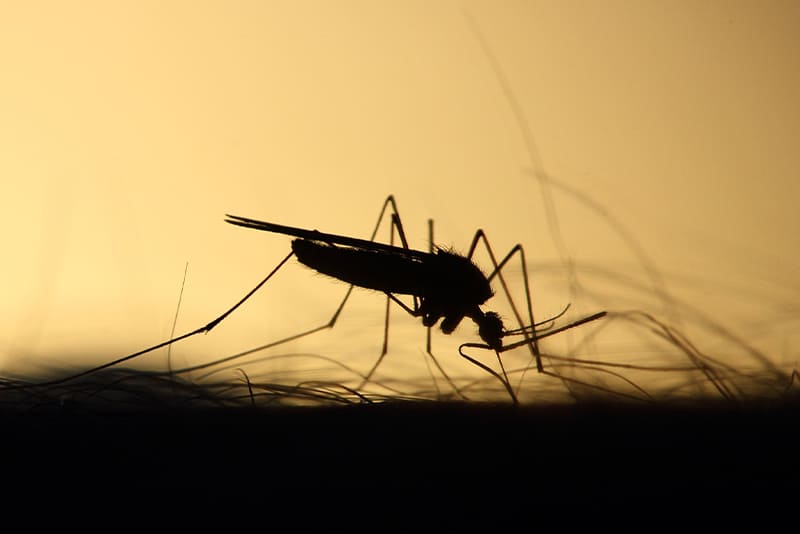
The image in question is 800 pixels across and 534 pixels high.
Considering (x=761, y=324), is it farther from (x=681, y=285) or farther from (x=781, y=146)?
(x=781, y=146)

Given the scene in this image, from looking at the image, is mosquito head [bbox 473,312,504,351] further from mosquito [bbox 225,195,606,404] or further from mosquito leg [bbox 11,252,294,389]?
mosquito leg [bbox 11,252,294,389]

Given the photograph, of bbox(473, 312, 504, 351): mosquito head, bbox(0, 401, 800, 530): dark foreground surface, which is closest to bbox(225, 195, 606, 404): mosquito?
bbox(473, 312, 504, 351): mosquito head

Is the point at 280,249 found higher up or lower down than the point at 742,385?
higher up

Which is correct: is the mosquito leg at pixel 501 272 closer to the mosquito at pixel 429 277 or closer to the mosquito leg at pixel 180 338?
the mosquito at pixel 429 277

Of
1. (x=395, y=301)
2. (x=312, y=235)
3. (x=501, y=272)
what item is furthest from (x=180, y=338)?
(x=501, y=272)

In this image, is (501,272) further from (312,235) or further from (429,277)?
(312,235)

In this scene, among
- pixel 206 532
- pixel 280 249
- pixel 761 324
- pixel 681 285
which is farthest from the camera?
pixel 280 249

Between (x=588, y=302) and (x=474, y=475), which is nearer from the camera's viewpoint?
(x=474, y=475)

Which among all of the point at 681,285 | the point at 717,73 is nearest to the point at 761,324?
the point at 681,285

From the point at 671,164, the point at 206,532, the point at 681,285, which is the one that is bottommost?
the point at 206,532
